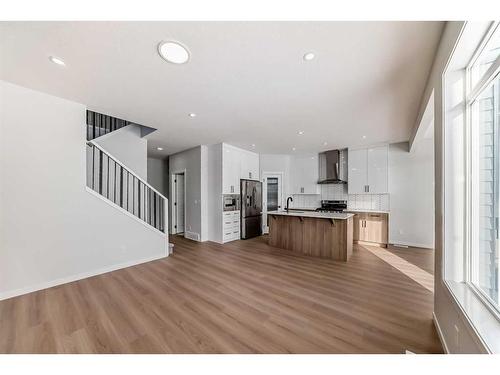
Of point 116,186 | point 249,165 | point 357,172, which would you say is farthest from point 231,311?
point 357,172

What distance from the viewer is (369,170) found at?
5.36 m

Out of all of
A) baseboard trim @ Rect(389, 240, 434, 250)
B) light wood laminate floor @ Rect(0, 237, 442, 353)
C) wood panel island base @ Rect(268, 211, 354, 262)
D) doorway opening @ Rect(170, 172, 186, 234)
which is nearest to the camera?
light wood laminate floor @ Rect(0, 237, 442, 353)

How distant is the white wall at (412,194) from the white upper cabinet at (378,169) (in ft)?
0.52

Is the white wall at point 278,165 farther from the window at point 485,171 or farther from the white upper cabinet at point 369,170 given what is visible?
the window at point 485,171

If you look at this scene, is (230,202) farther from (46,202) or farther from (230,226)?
(46,202)

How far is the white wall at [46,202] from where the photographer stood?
235 cm

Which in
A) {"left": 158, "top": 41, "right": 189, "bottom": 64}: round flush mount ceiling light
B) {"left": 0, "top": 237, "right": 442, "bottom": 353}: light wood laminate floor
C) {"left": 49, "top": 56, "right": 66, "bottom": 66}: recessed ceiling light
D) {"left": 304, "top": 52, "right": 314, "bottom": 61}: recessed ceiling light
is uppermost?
{"left": 49, "top": 56, "right": 66, "bottom": 66}: recessed ceiling light

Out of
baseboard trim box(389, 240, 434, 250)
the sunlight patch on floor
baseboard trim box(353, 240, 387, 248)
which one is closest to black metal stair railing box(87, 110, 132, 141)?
the sunlight patch on floor

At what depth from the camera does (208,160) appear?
5.41 m

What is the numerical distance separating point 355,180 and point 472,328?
4.90 metres

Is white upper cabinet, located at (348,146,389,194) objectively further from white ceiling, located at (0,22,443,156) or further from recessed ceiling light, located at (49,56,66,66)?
recessed ceiling light, located at (49,56,66,66)

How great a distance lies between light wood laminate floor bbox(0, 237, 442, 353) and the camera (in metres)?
1.62

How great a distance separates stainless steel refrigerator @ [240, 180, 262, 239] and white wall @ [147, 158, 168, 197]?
3.40 meters
